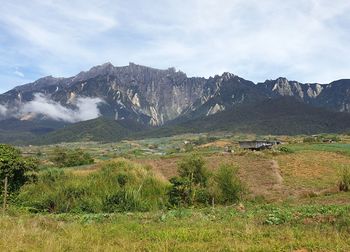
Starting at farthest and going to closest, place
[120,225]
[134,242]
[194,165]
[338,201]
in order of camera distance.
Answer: [194,165] < [338,201] < [120,225] < [134,242]

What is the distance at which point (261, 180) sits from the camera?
120ft

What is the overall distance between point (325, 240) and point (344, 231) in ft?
5.39

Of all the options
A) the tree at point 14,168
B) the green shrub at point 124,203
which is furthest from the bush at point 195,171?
the tree at point 14,168

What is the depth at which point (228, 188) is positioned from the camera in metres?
28.4

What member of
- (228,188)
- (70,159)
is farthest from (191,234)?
(70,159)

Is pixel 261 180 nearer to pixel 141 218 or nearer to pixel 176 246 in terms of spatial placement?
pixel 141 218

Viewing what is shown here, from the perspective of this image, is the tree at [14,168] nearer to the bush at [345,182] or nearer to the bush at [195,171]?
the bush at [195,171]

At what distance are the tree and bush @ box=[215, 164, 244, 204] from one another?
497 inches

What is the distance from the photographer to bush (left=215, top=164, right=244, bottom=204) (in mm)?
28109

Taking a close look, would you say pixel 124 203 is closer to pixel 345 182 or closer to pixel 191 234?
pixel 191 234

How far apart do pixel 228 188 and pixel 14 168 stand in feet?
45.7

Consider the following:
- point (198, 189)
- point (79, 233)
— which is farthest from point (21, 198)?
point (79, 233)

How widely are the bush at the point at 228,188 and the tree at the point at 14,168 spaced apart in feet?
41.4

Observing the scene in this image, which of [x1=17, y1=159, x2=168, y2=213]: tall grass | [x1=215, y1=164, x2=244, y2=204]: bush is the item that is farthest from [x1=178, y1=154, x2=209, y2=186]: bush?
[x1=17, y1=159, x2=168, y2=213]: tall grass
